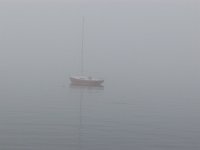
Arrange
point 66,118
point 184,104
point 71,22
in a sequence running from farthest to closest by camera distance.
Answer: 1. point 71,22
2. point 184,104
3. point 66,118

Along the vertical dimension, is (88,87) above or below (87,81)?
below

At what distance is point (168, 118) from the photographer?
36656 millimetres

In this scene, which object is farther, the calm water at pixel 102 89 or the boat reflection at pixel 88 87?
the boat reflection at pixel 88 87

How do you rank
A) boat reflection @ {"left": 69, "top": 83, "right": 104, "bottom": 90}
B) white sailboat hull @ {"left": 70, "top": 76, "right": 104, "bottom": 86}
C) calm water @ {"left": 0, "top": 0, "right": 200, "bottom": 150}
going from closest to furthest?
1. calm water @ {"left": 0, "top": 0, "right": 200, "bottom": 150}
2. boat reflection @ {"left": 69, "top": 83, "right": 104, "bottom": 90}
3. white sailboat hull @ {"left": 70, "top": 76, "right": 104, "bottom": 86}

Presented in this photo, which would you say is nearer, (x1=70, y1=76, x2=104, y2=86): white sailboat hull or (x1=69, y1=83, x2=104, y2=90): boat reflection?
(x1=69, y1=83, x2=104, y2=90): boat reflection

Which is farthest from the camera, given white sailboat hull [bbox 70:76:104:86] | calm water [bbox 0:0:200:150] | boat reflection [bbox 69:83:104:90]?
white sailboat hull [bbox 70:76:104:86]

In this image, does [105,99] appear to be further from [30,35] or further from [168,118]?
[30,35]

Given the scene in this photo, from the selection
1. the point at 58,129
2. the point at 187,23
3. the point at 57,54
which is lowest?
the point at 58,129

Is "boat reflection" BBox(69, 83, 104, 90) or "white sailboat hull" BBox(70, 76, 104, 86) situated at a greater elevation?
"white sailboat hull" BBox(70, 76, 104, 86)

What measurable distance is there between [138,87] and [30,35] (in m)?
61.2

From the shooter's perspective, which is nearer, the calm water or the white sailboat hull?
the calm water

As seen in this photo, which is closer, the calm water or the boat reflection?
the calm water

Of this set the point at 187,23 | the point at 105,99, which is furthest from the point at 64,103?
the point at 187,23

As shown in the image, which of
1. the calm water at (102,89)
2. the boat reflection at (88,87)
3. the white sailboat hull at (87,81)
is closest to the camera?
the calm water at (102,89)
